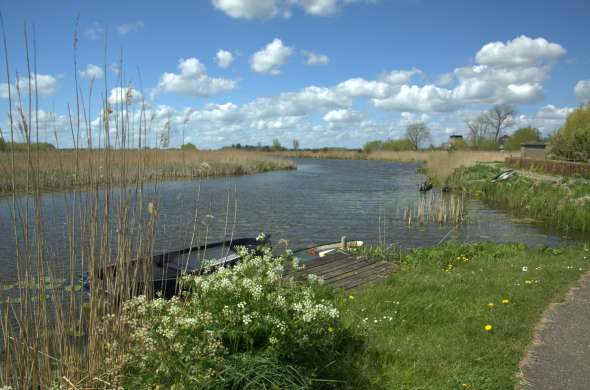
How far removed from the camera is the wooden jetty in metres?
6.64

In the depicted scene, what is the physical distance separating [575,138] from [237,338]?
26.7 m

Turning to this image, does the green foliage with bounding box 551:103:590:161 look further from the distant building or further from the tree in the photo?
the tree

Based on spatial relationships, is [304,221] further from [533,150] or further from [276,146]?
[276,146]

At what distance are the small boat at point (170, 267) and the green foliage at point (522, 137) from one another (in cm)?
5532

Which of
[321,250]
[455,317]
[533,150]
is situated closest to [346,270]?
[321,250]

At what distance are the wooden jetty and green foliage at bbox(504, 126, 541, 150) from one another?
179 ft

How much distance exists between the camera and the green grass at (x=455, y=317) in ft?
11.9

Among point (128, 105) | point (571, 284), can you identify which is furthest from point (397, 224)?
point (128, 105)

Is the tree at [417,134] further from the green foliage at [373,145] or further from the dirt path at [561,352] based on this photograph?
the dirt path at [561,352]

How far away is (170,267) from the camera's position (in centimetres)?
690

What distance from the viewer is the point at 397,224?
15562 mm

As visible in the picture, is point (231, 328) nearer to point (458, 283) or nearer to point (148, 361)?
point (148, 361)

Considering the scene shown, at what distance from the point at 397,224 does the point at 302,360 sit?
1303cm

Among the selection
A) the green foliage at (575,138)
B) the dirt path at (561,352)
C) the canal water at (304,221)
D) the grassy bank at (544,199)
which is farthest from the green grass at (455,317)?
the green foliage at (575,138)
